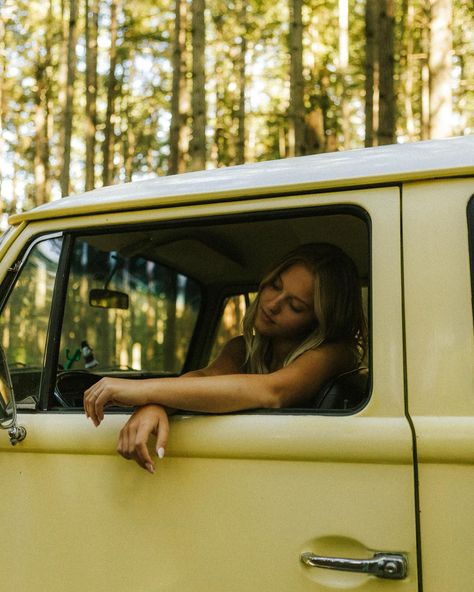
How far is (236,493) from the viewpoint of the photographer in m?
1.77

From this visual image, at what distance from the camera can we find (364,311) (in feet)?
7.80

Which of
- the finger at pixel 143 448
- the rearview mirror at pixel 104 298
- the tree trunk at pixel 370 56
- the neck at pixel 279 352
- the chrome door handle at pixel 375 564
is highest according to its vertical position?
the tree trunk at pixel 370 56

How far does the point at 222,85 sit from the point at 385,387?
Answer: 22.6 m

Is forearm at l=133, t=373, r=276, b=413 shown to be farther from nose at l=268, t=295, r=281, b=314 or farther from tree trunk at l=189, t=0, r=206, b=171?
tree trunk at l=189, t=0, r=206, b=171

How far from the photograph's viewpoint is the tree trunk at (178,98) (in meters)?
11.7

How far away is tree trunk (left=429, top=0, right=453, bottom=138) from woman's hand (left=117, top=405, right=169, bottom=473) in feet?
23.6

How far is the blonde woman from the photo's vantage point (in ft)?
6.14

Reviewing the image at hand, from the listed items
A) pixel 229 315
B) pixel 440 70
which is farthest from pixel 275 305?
pixel 440 70

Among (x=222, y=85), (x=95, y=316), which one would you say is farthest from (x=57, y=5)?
(x=95, y=316)

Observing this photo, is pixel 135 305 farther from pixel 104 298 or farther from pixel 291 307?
pixel 291 307

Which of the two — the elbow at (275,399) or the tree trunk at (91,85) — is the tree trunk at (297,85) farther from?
the elbow at (275,399)

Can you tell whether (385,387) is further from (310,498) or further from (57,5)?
(57,5)

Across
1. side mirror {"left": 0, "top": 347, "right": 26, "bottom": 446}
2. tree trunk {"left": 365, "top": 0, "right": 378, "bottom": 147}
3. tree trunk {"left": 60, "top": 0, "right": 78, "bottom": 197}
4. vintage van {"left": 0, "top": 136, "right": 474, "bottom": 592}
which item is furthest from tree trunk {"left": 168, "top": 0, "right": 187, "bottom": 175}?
side mirror {"left": 0, "top": 347, "right": 26, "bottom": 446}

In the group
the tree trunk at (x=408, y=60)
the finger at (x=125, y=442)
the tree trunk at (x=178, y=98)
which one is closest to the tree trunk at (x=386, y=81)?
the tree trunk at (x=178, y=98)
